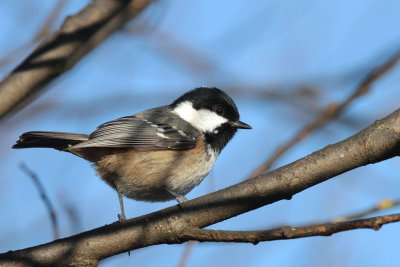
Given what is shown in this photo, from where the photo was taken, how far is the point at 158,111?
5109 mm

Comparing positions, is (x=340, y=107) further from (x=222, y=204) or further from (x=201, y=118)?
(x=201, y=118)

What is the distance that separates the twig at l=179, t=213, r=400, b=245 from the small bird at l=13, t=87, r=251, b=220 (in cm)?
154

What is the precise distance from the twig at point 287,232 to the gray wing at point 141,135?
163 centimetres

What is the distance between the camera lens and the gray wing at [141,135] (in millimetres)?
4258

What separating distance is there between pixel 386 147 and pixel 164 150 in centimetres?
235

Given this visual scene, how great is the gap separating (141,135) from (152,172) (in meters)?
0.40

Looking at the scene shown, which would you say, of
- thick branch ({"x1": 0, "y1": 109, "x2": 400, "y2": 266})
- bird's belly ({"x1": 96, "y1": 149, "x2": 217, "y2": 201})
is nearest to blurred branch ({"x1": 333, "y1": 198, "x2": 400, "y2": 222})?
Answer: thick branch ({"x1": 0, "y1": 109, "x2": 400, "y2": 266})

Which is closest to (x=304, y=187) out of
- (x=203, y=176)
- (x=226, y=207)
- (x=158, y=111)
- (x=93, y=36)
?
(x=226, y=207)

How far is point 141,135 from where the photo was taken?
4.53 meters

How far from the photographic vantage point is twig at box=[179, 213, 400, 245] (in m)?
1.91

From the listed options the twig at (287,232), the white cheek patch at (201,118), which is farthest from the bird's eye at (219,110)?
the twig at (287,232)

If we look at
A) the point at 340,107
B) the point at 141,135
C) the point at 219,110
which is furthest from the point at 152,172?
the point at 340,107

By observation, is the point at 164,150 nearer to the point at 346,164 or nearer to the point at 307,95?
the point at 307,95

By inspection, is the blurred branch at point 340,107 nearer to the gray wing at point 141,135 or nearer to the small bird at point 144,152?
the small bird at point 144,152
